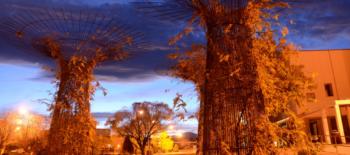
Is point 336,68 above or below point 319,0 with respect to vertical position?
above

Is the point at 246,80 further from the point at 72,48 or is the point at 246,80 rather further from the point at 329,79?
the point at 329,79

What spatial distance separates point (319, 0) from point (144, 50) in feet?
13.4

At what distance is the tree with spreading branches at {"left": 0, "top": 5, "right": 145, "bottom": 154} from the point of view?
5812 millimetres

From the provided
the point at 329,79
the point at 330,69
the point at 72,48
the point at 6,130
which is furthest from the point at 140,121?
the point at 72,48

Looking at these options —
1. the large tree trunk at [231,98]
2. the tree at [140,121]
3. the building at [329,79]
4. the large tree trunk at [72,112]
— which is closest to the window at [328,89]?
the building at [329,79]

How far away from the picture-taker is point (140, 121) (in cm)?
2900

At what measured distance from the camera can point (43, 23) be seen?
5.97 metres

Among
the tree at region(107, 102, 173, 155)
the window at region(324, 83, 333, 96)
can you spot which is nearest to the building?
the window at region(324, 83, 333, 96)

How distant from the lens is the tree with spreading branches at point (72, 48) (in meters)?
5.81

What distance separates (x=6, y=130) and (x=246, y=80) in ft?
77.0

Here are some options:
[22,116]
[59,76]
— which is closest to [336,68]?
[59,76]

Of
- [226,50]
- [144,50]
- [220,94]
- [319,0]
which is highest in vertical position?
[144,50]

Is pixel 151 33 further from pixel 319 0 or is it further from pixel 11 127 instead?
pixel 11 127

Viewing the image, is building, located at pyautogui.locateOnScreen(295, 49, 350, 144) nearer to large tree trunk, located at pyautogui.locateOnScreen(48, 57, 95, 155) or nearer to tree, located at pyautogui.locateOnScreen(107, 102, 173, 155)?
tree, located at pyautogui.locateOnScreen(107, 102, 173, 155)
